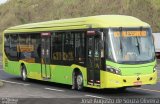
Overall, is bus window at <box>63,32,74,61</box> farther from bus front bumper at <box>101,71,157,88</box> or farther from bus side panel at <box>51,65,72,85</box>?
bus front bumper at <box>101,71,157,88</box>

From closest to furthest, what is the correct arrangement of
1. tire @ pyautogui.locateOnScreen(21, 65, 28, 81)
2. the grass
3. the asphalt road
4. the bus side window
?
the asphalt road < tire @ pyautogui.locateOnScreen(21, 65, 28, 81) < the bus side window < the grass

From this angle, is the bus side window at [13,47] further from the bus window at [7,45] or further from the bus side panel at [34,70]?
the bus side panel at [34,70]

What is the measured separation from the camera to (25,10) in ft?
300

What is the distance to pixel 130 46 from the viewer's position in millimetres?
19234

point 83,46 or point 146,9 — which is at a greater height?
point 146,9

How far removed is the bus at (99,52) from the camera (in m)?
18.8

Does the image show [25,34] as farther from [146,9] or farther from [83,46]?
[146,9]

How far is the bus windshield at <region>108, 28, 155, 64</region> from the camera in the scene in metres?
19.0

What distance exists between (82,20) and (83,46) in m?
1.18

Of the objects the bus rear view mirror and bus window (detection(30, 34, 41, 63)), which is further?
bus window (detection(30, 34, 41, 63))

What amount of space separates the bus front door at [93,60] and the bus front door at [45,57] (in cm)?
401

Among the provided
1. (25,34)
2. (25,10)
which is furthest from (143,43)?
(25,10)

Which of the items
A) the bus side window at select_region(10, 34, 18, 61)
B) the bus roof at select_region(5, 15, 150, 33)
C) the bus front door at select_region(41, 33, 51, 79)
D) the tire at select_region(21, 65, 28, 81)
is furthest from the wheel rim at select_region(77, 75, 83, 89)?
the bus side window at select_region(10, 34, 18, 61)

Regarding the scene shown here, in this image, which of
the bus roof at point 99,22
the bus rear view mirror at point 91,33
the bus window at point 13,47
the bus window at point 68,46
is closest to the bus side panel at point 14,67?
the bus window at point 13,47
